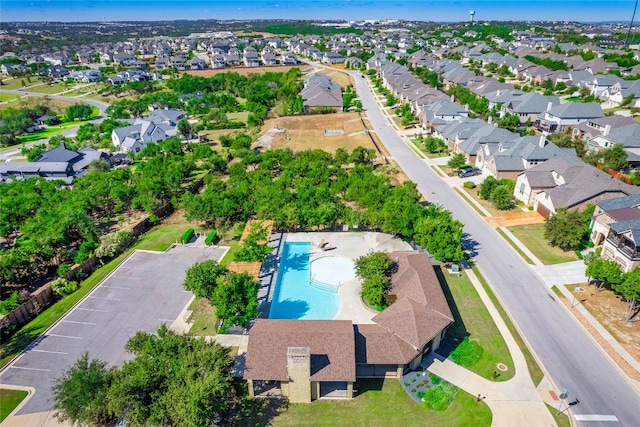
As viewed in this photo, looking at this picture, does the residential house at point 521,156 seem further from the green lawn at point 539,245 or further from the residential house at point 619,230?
the residential house at point 619,230

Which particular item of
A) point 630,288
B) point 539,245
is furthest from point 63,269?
point 630,288

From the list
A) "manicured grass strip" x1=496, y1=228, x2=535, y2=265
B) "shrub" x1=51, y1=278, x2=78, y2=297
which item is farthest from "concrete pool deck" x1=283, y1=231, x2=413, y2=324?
"shrub" x1=51, y1=278, x2=78, y2=297

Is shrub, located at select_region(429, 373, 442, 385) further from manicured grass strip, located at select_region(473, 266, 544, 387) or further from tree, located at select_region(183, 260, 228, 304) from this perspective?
tree, located at select_region(183, 260, 228, 304)

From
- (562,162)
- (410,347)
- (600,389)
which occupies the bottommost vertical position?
(600,389)

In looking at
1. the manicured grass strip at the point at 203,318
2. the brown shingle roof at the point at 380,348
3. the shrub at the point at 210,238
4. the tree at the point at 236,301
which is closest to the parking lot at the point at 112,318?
the shrub at the point at 210,238

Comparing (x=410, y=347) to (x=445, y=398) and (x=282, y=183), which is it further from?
(x=282, y=183)

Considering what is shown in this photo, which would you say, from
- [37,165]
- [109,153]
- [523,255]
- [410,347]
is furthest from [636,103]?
[37,165]

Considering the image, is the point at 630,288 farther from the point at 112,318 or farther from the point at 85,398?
the point at 112,318
